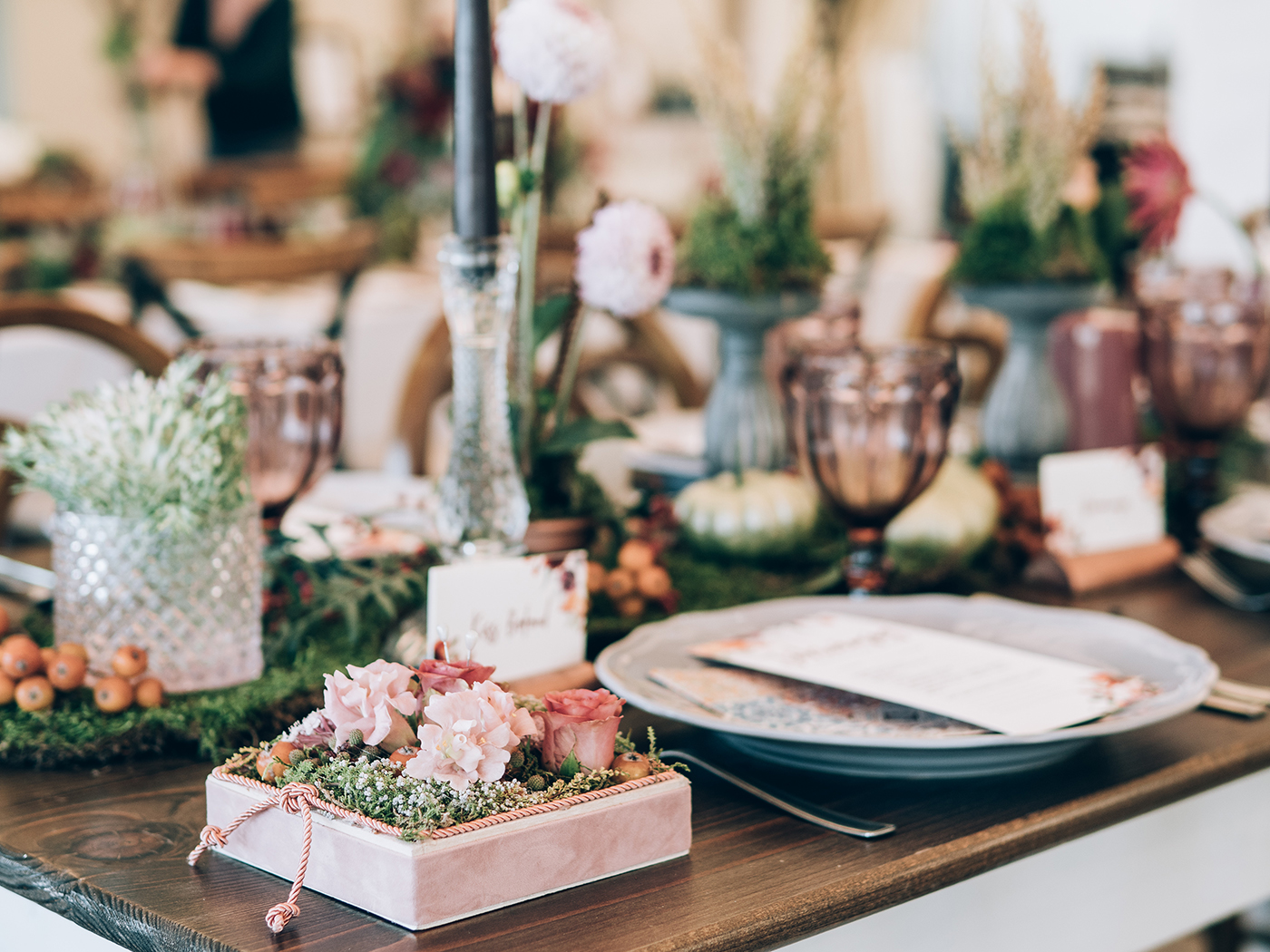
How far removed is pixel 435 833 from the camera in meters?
0.54

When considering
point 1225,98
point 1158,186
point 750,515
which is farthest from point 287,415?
point 1225,98

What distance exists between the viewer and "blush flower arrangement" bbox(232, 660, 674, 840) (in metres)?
0.55

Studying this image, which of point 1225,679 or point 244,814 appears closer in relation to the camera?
point 244,814

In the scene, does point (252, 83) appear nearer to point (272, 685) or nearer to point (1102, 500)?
point (1102, 500)

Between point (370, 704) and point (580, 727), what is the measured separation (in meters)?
0.09

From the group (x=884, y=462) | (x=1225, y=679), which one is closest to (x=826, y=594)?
(x=884, y=462)

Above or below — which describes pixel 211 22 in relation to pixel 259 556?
above

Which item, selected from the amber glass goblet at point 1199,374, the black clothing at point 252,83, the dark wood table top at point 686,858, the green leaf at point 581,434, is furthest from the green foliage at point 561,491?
the black clothing at point 252,83

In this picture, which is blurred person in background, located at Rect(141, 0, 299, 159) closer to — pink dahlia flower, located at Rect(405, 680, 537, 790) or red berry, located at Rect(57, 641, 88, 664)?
red berry, located at Rect(57, 641, 88, 664)

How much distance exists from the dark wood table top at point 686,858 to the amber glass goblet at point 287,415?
0.26 meters

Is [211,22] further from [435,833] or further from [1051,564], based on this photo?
[435,833]

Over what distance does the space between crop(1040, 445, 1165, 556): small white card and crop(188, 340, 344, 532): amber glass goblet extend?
0.56 metres

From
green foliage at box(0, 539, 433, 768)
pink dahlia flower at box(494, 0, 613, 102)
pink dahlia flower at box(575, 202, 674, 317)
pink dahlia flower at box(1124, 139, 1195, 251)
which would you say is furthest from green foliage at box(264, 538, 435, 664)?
pink dahlia flower at box(1124, 139, 1195, 251)

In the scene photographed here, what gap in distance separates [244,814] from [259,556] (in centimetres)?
28
